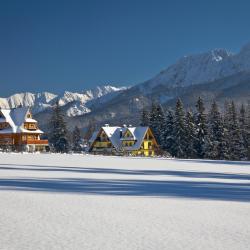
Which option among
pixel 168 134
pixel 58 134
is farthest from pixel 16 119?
pixel 168 134

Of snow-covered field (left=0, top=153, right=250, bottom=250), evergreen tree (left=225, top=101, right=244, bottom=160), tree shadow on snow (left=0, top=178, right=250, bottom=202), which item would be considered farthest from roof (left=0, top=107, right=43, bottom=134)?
snow-covered field (left=0, top=153, right=250, bottom=250)

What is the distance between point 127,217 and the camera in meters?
10.9

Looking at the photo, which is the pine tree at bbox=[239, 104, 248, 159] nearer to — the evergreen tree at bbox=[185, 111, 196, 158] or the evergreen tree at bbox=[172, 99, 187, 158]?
the evergreen tree at bbox=[185, 111, 196, 158]

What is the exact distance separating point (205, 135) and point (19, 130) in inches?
1350

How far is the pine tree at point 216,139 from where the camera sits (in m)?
69.0

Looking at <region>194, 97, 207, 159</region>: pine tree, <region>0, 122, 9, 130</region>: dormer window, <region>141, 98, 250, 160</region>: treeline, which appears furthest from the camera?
<region>0, 122, 9, 130</region>: dormer window

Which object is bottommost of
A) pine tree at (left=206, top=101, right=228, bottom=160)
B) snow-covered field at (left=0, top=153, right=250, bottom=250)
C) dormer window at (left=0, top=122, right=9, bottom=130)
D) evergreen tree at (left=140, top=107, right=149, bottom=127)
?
snow-covered field at (left=0, top=153, right=250, bottom=250)

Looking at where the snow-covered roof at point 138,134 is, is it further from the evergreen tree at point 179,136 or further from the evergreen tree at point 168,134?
the evergreen tree at point 179,136

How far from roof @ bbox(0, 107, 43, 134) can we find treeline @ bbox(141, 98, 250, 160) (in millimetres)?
25223

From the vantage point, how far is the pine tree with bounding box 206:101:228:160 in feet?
226

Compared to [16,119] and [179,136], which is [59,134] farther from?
[179,136]

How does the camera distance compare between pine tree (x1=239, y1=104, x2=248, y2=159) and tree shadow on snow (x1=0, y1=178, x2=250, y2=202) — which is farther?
pine tree (x1=239, y1=104, x2=248, y2=159)

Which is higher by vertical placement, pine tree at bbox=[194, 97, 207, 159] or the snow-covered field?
pine tree at bbox=[194, 97, 207, 159]

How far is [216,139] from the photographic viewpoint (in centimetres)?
7012
